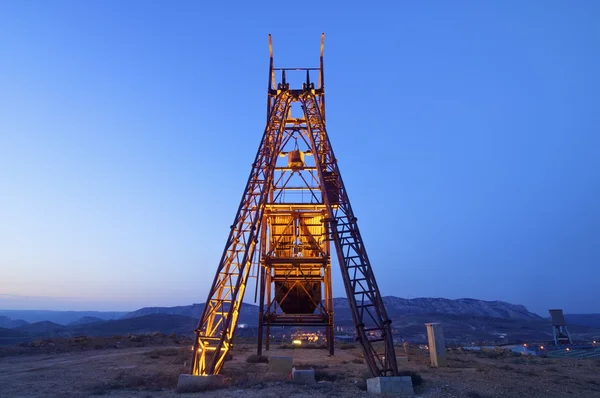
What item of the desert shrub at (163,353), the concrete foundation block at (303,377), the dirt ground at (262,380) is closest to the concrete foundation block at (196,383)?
the dirt ground at (262,380)

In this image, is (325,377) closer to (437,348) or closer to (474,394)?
(474,394)

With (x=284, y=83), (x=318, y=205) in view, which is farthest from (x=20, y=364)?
(x=284, y=83)

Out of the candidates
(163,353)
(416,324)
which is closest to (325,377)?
(163,353)

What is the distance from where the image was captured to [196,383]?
11758mm

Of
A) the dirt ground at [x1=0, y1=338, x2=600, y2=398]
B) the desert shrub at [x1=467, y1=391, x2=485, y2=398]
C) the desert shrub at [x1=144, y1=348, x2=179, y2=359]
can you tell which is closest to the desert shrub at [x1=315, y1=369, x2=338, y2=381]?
the dirt ground at [x1=0, y1=338, x2=600, y2=398]

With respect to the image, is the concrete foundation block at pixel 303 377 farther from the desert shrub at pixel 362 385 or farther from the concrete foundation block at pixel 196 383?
the concrete foundation block at pixel 196 383

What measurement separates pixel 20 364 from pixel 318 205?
16415 millimetres

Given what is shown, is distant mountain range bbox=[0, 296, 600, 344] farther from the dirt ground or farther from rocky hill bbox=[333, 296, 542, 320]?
the dirt ground

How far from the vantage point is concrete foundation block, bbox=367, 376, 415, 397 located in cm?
1080

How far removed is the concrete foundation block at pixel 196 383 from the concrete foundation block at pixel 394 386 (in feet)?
15.2

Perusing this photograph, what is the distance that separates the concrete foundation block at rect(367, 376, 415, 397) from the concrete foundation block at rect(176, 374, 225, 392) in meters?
4.63

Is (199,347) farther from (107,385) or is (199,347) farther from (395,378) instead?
(395,378)

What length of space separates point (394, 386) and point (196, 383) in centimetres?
573

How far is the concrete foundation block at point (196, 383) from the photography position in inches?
456
